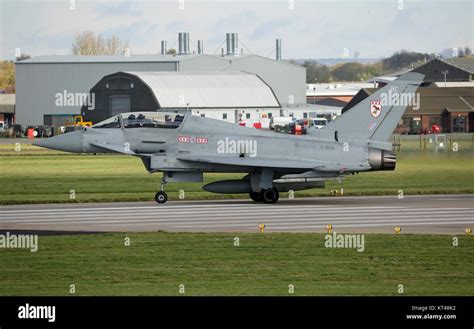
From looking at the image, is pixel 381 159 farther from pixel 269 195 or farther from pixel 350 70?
pixel 350 70

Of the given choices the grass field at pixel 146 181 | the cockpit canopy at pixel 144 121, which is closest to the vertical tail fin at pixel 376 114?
the grass field at pixel 146 181

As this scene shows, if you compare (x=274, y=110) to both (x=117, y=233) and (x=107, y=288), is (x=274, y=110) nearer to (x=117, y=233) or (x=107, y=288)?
(x=117, y=233)

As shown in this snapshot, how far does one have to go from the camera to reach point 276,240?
2012cm

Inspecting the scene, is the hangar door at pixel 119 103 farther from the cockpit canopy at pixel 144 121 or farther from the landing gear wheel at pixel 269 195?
the landing gear wheel at pixel 269 195

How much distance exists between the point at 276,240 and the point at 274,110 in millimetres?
69292

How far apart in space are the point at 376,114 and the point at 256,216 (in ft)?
21.5

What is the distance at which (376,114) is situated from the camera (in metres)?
29.2

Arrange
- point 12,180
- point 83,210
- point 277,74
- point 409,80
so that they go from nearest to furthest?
point 83,210, point 409,80, point 12,180, point 277,74

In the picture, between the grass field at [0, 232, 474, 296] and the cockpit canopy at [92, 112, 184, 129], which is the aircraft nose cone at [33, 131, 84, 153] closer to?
the cockpit canopy at [92, 112, 184, 129]

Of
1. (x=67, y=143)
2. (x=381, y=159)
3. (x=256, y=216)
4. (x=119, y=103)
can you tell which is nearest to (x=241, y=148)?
(x=256, y=216)

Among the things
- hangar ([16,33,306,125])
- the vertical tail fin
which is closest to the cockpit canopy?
the vertical tail fin

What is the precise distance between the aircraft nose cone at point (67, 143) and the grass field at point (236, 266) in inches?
314
